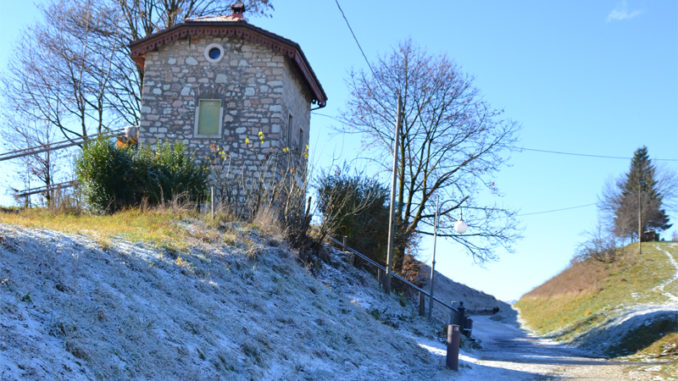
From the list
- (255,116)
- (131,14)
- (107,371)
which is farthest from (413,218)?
(107,371)

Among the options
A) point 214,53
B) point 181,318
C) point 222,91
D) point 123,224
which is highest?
point 214,53

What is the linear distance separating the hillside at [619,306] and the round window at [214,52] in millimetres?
13929

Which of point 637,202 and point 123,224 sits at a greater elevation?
point 637,202

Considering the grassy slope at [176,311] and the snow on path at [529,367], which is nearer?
the grassy slope at [176,311]

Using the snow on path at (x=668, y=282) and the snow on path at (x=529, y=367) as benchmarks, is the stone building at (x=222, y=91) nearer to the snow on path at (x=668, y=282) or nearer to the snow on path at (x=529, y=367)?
the snow on path at (x=529, y=367)

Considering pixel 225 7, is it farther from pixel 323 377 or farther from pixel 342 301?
pixel 323 377

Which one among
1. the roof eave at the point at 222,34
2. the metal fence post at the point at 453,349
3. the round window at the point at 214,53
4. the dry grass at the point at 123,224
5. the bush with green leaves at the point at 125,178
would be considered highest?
the roof eave at the point at 222,34

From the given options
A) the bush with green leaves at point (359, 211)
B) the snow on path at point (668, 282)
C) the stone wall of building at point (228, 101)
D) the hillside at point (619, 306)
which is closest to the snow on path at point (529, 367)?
the hillside at point (619, 306)

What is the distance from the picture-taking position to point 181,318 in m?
6.78

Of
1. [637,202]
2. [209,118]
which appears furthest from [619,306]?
[637,202]

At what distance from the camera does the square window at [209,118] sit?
17.8m

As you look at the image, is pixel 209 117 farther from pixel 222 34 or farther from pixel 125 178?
pixel 125 178

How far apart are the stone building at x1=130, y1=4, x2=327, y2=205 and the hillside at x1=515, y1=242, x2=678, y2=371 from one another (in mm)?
10552

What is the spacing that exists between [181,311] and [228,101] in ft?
38.4
